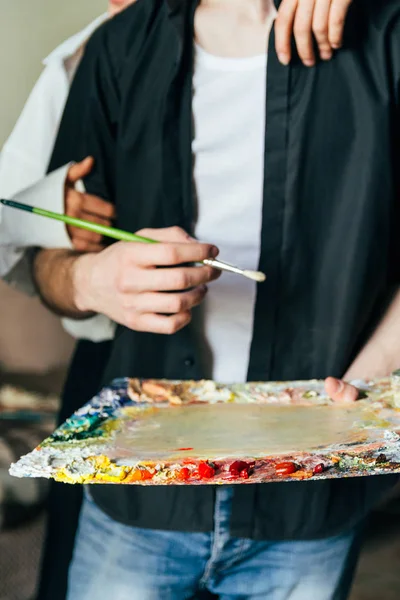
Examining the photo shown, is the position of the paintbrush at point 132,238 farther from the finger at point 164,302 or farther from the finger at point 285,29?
the finger at point 285,29

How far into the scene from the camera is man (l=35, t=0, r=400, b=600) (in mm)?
717

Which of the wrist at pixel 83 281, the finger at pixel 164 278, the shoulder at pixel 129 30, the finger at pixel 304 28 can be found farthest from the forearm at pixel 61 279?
the finger at pixel 304 28

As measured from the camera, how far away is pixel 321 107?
72cm

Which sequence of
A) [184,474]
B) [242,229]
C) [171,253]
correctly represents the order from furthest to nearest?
[242,229]
[171,253]
[184,474]

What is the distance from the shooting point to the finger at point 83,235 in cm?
80

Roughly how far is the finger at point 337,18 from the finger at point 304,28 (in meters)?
0.02

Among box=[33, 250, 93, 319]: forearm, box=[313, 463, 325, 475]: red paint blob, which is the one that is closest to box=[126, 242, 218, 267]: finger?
box=[33, 250, 93, 319]: forearm

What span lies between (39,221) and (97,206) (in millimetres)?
78

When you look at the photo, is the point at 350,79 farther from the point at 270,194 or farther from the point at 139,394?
the point at 139,394

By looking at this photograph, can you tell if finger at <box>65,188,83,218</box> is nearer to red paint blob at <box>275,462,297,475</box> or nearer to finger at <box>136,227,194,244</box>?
finger at <box>136,227,194,244</box>

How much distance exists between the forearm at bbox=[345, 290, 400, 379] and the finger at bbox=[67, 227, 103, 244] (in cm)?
35

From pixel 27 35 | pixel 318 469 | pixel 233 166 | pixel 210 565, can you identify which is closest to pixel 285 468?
pixel 318 469

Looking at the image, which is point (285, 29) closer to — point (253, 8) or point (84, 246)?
point (253, 8)

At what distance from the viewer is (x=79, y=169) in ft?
2.57
